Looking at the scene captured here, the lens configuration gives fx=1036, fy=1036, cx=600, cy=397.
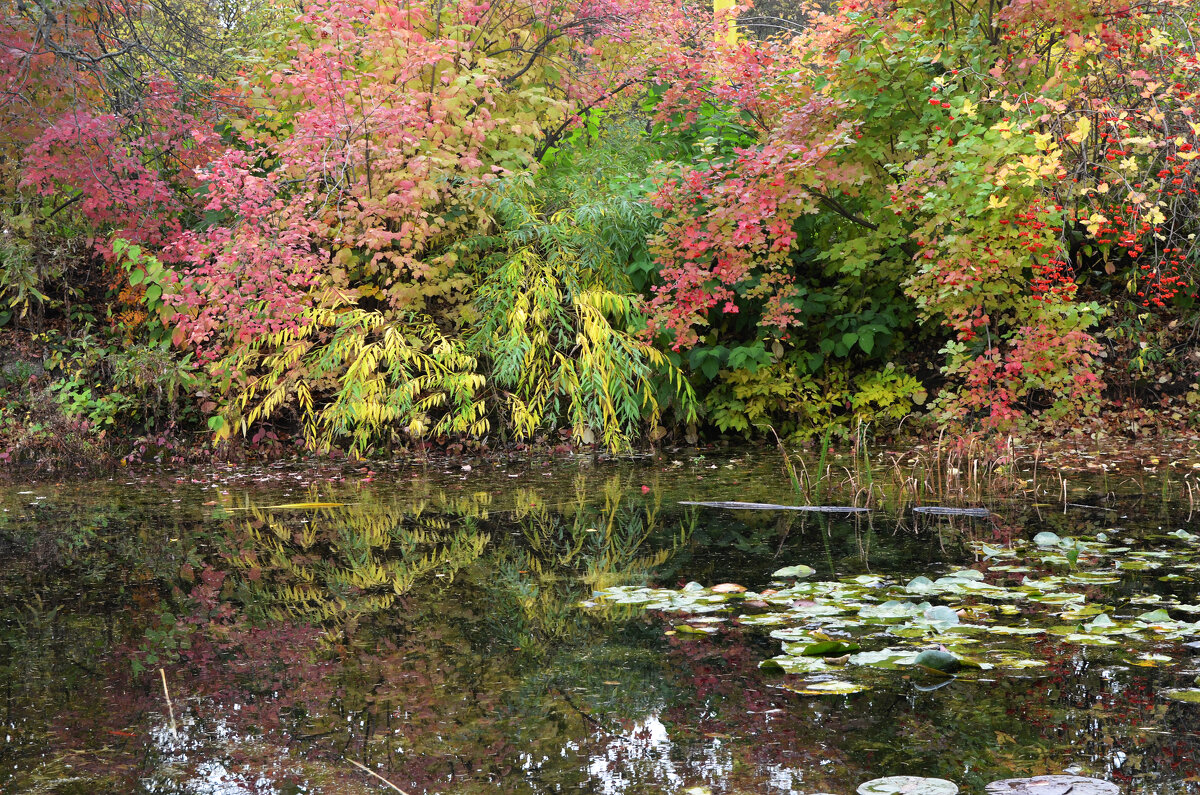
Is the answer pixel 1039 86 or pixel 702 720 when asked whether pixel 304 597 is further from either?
pixel 1039 86

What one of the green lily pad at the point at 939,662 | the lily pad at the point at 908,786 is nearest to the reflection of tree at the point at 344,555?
the green lily pad at the point at 939,662

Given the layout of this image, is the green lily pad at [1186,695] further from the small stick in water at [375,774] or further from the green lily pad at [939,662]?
the small stick in water at [375,774]

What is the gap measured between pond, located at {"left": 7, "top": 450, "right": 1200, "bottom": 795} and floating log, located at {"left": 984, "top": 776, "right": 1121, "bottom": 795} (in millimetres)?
28

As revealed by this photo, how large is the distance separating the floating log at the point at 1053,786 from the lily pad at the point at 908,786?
8 cm

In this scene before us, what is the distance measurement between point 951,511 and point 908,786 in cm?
310

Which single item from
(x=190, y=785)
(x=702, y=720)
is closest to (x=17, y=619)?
(x=190, y=785)

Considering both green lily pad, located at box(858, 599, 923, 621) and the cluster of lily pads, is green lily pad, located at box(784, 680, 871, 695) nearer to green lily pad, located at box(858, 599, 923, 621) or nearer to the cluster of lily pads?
the cluster of lily pads

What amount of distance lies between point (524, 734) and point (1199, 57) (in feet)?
16.8

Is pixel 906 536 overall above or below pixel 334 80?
below

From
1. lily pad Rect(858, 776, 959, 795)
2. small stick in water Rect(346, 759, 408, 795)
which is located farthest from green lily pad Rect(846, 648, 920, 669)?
small stick in water Rect(346, 759, 408, 795)

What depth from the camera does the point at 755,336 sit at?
7.92m

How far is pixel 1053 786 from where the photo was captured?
183cm

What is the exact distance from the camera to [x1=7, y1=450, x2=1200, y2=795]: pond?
2004 mm

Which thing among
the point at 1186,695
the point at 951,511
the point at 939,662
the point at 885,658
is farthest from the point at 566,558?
the point at 1186,695
